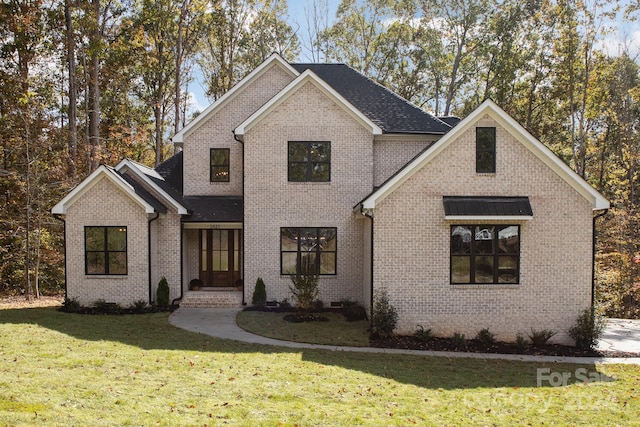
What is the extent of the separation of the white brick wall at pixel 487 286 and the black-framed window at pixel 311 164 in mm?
4287

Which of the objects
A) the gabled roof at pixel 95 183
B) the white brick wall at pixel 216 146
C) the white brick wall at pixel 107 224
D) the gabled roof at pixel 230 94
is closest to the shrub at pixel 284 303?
the white brick wall at pixel 107 224

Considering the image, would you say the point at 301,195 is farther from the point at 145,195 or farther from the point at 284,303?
the point at 145,195

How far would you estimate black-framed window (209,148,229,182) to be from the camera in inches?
705

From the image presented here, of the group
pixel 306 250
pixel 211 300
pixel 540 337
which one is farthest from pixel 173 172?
pixel 540 337

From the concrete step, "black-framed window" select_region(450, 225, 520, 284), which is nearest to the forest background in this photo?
the concrete step

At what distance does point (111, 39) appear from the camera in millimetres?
24453

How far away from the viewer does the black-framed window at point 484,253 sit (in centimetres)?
1252

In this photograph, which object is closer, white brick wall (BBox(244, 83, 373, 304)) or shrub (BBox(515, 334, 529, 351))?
shrub (BBox(515, 334, 529, 351))

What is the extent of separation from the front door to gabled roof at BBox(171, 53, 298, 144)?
4.09 m

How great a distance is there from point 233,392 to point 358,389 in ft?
7.28

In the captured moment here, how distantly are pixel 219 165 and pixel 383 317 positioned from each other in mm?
9537

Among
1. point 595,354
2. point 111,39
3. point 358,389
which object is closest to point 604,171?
point 595,354

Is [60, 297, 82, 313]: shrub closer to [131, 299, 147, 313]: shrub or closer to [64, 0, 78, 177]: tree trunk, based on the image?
[131, 299, 147, 313]: shrub

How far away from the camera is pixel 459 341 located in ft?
38.9
